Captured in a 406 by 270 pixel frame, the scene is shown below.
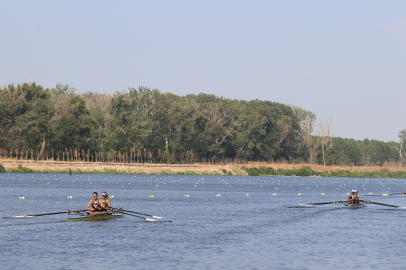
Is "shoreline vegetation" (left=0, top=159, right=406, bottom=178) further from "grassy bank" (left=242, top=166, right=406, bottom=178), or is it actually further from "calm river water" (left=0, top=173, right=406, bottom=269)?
"calm river water" (left=0, top=173, right=406, bottom=269)

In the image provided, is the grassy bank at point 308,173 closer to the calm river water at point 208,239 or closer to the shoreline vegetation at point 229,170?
the shoreline vegetation at point 229,170

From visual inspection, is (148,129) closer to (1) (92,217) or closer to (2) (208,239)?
(1) (92,217)

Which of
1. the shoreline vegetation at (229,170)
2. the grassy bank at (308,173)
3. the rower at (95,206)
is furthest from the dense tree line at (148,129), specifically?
the rower at (95,206)

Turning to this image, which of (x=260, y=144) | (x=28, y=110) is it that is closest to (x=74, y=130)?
(x=28, y=110)

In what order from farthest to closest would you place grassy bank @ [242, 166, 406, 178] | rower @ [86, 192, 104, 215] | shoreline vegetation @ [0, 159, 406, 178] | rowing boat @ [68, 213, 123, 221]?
grassy bank @ [242, 166, 406, 178]
shoreline vegetation @ [0, 159, 406, 178]
rower @ [86, 192, 104, 215]
rowing boat @ [68, 213, 123, 221]

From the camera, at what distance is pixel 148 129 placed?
4803 inches

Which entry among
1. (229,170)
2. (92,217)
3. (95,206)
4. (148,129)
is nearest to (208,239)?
(92,217)

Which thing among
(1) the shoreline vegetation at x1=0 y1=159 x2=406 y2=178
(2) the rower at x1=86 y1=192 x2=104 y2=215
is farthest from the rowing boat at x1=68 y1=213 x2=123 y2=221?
(1) the shoreline vegetation at x1=0 y1=159 x2=406 y2=178

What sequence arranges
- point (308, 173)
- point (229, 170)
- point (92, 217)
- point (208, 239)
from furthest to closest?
point (308, 173)
point (229, 170)
point (92, 217)
point (208, 239)

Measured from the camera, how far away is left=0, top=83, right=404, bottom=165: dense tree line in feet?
337

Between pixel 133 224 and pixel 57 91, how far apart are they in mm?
112374

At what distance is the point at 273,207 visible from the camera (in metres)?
43.4

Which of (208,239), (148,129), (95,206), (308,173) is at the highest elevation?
(148,129)

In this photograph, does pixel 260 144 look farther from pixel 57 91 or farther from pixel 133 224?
pixel 133 224
